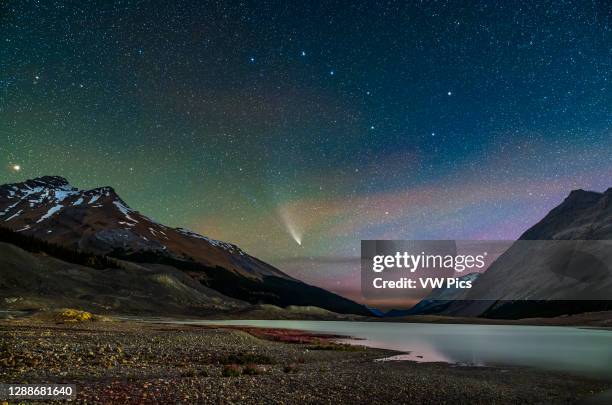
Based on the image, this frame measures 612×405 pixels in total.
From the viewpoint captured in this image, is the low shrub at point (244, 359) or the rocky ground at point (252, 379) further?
the low shrub at point (244, 359)

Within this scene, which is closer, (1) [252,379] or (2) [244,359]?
(1) [252,379]

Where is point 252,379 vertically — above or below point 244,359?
above

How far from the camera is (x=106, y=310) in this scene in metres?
174

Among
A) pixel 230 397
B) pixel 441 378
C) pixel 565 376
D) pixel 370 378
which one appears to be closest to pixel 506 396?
pixel 441 378

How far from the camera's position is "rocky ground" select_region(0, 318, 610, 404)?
22578 mm

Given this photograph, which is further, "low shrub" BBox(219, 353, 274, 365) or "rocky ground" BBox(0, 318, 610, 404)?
"low shrub" BBox(219, 353, 274, 365)

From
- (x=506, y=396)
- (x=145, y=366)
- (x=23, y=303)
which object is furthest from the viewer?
(x=23, y=303)

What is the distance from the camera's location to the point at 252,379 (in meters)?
27.5

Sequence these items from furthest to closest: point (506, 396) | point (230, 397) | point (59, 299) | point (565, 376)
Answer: point (59, 299) → point (565, 376) → point (506, 396) → point (230, 397)

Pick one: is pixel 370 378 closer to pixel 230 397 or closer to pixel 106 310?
pixel 230 397

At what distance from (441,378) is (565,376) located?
496 inches

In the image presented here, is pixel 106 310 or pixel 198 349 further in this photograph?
pixel 106 310

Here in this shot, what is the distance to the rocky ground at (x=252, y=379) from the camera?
2258 centimetres

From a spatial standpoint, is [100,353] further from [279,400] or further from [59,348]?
[279,400]
